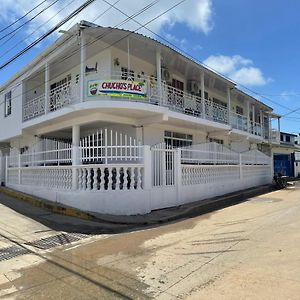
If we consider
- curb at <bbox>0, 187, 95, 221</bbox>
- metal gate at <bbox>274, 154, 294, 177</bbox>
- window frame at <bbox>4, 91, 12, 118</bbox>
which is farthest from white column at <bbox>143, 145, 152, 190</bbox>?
metal gate at <bbox>274, 154, 294, 177</bbox>

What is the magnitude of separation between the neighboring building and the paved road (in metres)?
1.93

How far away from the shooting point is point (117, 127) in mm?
15117

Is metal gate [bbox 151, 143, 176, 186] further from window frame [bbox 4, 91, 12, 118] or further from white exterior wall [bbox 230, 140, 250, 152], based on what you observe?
white exterior wall [bbox 230, 140, 250, 152]

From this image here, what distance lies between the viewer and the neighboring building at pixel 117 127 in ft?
35.4

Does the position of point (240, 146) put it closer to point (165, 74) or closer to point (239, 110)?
point (239, 110)

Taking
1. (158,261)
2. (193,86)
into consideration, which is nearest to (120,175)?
(158,261)

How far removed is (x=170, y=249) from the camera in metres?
6.92

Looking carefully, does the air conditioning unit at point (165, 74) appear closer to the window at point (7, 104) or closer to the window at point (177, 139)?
the window at point (177, 139)

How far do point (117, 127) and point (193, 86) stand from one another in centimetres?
577

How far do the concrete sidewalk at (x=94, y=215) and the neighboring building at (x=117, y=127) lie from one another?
15.5 inches

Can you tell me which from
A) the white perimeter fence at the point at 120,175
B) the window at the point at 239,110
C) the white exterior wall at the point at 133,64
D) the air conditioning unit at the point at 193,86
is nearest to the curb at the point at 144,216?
the white perimeter fence at the point at 120,175

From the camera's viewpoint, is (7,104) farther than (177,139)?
Yes

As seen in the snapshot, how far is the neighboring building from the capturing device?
1078 centimetres

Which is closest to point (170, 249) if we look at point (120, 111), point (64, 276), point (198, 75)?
point (64, 276)
